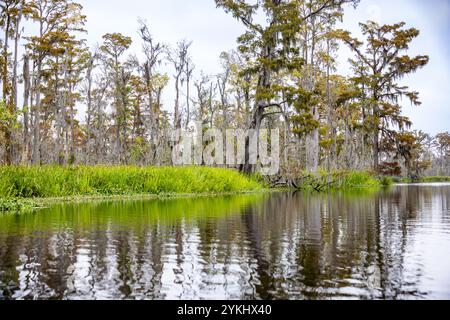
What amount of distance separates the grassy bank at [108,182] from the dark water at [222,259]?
7.27 m

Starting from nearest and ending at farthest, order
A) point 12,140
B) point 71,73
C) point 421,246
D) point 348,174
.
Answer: point 421,246, point 12,140, point 348,174, point 71,73

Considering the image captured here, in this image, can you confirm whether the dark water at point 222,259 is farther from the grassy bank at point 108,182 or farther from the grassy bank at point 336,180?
the grassy bank at point 336,180

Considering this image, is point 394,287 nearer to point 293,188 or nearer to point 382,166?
point 293,188

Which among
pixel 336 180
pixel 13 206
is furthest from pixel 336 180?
pixel 13 206

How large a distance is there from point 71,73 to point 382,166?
121ft

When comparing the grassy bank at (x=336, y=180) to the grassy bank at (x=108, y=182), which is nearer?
the grassy bank at (x=108, y=182)

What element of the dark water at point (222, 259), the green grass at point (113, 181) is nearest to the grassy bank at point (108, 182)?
the green grass at point (113, 181)

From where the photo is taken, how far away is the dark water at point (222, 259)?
5645 mm

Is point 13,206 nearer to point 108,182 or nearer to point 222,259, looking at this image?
point 108,182

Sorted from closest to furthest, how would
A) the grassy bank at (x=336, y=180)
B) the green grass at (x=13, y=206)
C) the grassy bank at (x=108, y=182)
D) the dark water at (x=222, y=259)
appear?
the dark water at (x=222, y=259)
the green grass at (x=13, y=206)
the grassy bank at (x=108, y=182)
the grassy bank at (x=336, y=180)

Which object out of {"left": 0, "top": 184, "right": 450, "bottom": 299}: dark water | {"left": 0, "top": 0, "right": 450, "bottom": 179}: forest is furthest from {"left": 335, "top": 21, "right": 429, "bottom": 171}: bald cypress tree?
{"left": 0, "top": 184, "right": 450, "bottom": 299}: dark water

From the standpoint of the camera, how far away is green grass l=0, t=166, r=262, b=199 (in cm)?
1973

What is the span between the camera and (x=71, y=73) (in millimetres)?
54719

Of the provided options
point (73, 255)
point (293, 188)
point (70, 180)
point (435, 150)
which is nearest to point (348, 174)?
point (293, 188)
